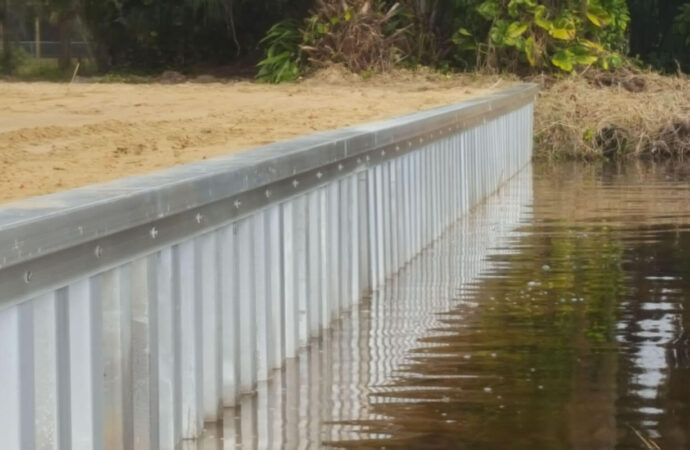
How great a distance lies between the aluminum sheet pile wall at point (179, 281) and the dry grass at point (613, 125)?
514 inches

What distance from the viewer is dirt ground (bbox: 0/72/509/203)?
10445mm

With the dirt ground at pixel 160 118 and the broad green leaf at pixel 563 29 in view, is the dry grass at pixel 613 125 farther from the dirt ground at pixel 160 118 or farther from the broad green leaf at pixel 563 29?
the broad green leaf at pixel 563 29

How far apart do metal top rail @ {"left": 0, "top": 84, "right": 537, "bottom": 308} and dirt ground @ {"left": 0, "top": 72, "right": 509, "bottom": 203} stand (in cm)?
168

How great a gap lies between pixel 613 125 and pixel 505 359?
16.3m

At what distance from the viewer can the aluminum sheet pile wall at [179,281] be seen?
4344mm

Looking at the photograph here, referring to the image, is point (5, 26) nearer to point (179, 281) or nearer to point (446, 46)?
point (446, 46)

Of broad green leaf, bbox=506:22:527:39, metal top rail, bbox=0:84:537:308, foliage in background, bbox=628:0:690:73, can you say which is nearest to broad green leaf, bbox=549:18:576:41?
broad green leaf, bbox=506:22:527:39

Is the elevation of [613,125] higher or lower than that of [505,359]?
lower

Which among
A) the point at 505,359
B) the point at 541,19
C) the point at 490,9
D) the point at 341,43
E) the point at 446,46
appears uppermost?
the point at 490,9

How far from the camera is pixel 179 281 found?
18.6ft

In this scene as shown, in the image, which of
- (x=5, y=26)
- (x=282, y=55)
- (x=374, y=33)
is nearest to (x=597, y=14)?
(x=374, y=33)

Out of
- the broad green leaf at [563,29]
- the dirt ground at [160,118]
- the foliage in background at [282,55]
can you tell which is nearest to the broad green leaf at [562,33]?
the broad green leaf at [563,29]

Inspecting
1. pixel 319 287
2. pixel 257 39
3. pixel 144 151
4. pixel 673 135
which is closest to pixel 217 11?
pixel 257 39

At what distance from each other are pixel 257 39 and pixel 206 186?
26.1 m
